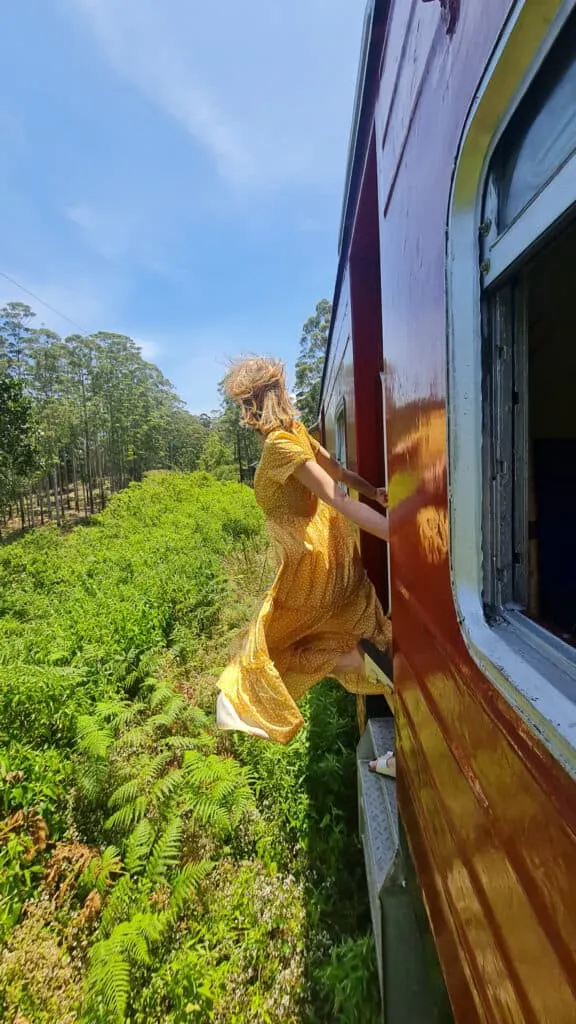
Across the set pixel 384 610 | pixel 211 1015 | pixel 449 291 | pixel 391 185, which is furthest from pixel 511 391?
pixel 211 1015

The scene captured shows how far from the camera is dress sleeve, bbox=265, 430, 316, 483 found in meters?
1.88

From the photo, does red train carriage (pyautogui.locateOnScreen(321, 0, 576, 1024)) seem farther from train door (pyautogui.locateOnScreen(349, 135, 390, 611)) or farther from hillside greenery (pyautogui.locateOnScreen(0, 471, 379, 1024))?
hillside greenery (pyautogui.locateOnScreen(0, 471, 379, 1024))

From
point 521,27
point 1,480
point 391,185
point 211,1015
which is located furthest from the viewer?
point 1,480

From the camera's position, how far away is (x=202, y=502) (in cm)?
1977

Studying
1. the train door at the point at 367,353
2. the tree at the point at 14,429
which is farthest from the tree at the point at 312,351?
the train door at the point at 367,353

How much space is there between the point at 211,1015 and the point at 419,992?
1.33 m

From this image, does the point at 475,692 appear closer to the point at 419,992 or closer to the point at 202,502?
the point at 419,992

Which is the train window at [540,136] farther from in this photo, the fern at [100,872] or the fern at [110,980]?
the fern at [100,872]

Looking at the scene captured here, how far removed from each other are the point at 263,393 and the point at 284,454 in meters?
0.30

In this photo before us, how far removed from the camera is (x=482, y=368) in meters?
0.78

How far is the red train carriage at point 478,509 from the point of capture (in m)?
0.59

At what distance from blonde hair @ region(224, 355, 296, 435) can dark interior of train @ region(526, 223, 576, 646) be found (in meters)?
0.90

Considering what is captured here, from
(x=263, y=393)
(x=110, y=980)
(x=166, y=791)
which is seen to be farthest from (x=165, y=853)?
(x=263, y=393)

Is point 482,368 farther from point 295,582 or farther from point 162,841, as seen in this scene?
point 162,841
